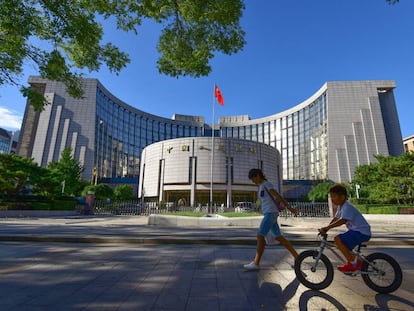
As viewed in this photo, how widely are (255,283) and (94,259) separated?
369cm

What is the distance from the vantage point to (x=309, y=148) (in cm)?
8144

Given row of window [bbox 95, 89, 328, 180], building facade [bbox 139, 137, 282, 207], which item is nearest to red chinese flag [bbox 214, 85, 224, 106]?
building facade [bbox 139, 137, 282, 207]

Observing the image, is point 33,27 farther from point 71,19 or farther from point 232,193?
point 232,193

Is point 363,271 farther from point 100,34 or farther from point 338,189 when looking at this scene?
point 100,34

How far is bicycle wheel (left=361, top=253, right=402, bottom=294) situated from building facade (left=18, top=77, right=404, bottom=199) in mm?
63466

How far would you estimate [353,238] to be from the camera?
352 centimetres

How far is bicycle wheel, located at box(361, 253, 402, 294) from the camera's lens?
3350 millimetres

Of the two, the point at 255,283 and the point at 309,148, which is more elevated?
the point at 309,148

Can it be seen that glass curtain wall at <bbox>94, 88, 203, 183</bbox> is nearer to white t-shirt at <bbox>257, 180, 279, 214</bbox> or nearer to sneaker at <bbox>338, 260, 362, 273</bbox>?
white t-shirt at <bbox>257, 180, 279, 214</bbox>

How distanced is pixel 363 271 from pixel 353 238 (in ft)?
1.61

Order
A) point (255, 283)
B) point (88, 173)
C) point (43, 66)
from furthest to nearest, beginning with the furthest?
1. point (88, 173)
2. point (43, 66)
3. point (255, 283)

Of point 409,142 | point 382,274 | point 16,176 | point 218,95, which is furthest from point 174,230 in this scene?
point 409,142

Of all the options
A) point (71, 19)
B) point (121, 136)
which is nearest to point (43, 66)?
point (71, 19)

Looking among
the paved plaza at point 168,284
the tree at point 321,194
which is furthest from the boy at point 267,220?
the tree at point 321,194
